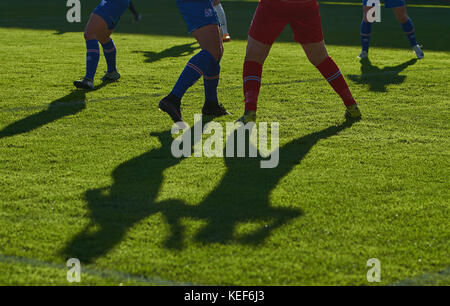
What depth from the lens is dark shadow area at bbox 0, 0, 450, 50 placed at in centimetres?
1359

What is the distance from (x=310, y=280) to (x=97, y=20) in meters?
5.63

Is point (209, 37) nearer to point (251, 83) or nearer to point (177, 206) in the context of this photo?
point (251, 83)

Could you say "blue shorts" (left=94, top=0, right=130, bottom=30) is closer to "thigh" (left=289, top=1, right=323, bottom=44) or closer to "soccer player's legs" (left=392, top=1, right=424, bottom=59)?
"thigh" (left=289, top=1, right=323, bottom=44)

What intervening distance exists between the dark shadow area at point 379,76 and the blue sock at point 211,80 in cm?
235

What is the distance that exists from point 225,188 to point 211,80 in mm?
2312

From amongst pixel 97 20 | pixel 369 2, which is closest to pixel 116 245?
pixel 97 20

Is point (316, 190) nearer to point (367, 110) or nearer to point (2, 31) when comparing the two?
point (367, 110)

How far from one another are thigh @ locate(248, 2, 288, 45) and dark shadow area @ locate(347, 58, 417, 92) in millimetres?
2294

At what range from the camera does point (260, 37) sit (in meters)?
6.06

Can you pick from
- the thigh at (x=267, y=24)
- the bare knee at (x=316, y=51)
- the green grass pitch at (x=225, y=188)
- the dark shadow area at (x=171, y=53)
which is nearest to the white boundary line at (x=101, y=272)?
the green grass pitch at (x=225, y=188)

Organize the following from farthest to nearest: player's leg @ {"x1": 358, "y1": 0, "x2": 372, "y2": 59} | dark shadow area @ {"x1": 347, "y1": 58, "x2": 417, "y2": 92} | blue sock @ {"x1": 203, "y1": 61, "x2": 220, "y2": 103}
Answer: player's leg @ {"x1": 358, "y1": 0, "x2": 372, "y2": 59}
dark shadow area @ {"x1": 347, "y1": 58, "x2": 417, "y2": 92}
blue sock @ {"x1": 203, "y1": 61, "x2": 220, "y2": 103}

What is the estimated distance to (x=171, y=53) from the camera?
442 inches

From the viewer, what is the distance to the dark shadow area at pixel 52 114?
593cm

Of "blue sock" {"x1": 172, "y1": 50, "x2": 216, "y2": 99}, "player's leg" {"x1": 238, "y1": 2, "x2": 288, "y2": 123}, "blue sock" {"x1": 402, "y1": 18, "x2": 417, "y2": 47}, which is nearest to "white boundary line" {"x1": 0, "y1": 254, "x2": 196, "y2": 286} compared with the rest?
"blue sock" {"x1": 172, "y1": 50, "x2": 216, "y2": 99}
